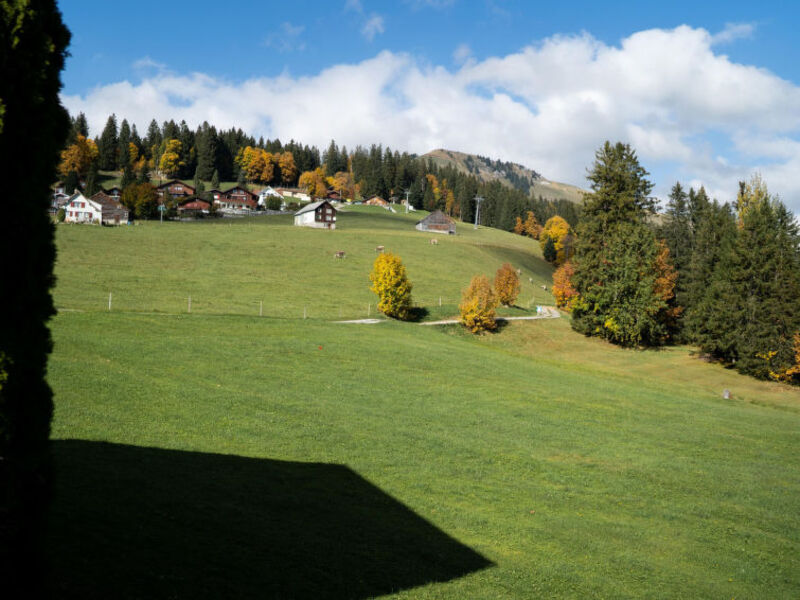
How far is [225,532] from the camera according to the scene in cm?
1009

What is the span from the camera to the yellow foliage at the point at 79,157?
14300 centimetres

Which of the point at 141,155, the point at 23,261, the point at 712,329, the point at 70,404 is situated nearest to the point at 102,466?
the point at 70,404

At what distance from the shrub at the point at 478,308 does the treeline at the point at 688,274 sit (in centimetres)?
1167

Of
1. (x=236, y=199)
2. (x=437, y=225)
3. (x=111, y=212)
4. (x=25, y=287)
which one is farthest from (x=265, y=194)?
(x=25, y=287)

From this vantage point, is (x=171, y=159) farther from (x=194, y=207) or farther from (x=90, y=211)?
(x=90, y=211)

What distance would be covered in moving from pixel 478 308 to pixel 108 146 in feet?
512

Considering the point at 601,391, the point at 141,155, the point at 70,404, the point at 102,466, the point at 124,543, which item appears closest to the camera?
the point at 124,543

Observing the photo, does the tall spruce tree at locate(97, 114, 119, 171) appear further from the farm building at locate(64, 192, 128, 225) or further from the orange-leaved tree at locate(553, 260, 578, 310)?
the orange-leaved tree at locate(553, 260, 578, 310)

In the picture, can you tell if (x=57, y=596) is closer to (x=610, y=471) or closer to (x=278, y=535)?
(x=278, y=535)

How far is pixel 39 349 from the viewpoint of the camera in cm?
642

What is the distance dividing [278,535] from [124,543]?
277 centimetres

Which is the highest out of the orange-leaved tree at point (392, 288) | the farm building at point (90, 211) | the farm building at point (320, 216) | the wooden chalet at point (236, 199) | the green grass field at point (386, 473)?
the wooden chalet at point (236, 199)

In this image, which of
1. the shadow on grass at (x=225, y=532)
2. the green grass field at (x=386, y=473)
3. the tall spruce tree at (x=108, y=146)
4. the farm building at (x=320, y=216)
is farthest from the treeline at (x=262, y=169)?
the shadow on grass at (x=225, y=532)

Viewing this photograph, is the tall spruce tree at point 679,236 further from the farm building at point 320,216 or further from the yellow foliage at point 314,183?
the yellow foliage at point 314,183
